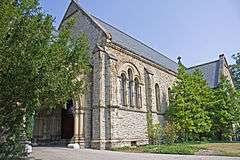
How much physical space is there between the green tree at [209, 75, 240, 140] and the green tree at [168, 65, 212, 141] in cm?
133

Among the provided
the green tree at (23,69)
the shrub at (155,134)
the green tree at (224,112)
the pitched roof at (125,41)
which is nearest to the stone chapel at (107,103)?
the shrub at (155,134)

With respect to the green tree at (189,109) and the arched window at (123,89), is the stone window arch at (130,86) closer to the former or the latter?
the arched window at (123,89)

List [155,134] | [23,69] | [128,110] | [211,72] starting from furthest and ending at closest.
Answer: [211,72] < [155,134] < [128,110] < [23,69]

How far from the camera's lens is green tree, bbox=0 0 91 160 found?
730cm

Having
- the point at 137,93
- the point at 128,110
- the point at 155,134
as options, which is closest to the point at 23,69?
the point at 128,110

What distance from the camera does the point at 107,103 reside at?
19.7 metres

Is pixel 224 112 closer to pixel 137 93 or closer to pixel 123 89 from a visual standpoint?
pixel 137 93

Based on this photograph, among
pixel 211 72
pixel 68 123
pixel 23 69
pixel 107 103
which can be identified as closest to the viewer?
pixel 23 69

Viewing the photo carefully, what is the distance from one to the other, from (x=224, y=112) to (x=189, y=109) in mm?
4473

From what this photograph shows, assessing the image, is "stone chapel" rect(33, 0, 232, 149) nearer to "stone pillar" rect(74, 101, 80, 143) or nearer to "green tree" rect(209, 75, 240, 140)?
"stone pillar" rect(74, 101, 80, 143)

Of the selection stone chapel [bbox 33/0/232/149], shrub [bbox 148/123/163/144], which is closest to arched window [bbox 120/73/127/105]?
stone chapel [bbox 33/0/232/149]

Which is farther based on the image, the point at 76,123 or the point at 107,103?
the point at 76,123

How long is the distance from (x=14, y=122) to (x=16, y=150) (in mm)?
790

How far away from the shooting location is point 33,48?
7594mm
